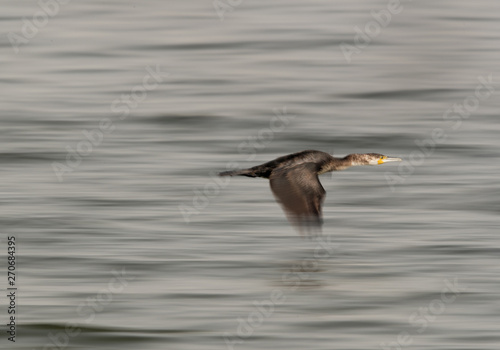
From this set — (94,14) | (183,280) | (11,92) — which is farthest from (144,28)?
(183,280)

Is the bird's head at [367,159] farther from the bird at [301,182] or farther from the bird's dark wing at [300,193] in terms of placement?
the bird's dark wing at [300,193]

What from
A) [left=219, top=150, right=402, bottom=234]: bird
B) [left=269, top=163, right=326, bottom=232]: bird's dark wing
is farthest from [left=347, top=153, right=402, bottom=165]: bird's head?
[left=269, top=163, right=326, bottom=232]: bird's dark wing

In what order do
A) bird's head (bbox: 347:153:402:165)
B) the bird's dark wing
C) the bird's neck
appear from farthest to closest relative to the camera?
bird's head (bbox: 347:153:402:165)
the bird's neck
the bird's dark wing

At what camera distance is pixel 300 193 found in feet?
32.4

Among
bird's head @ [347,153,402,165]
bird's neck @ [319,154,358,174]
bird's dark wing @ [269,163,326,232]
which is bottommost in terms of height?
bird's dark wing @ [269,163,326,232]

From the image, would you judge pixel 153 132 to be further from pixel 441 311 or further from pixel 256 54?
pixel 441 311

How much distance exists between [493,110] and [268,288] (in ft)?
23.4

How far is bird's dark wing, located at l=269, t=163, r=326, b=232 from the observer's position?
9.53 m

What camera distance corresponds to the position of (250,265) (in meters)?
11.1

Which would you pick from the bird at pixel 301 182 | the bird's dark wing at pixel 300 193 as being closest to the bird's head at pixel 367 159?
the bird at pixel 301 182

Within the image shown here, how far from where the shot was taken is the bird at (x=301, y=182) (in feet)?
31.4

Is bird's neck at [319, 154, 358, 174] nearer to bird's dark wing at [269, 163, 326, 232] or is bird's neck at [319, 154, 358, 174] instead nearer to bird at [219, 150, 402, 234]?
bird at [219, 150, 402, 234]

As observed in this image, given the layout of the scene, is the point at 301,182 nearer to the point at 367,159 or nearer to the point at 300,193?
the point at 300,193

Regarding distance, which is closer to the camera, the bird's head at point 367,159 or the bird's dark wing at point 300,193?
the bird's dark wing at point 300,193
